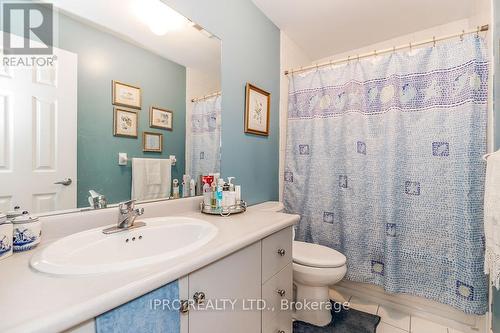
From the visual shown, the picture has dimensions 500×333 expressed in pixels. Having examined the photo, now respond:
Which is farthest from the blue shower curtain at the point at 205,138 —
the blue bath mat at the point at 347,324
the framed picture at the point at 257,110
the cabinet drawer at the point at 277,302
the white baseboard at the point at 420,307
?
the white baseboard at the point at 420,307

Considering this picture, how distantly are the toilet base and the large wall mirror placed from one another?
1.04m

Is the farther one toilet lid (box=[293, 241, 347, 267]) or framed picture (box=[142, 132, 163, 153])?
toilet lid (box=[293, 241, 347, 267])

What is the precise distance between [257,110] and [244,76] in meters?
0.26

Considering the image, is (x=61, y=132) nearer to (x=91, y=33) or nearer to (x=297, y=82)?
(x=91, y=33)

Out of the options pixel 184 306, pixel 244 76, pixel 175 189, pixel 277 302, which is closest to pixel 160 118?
pixel 175 189

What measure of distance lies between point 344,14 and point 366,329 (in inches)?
89.5

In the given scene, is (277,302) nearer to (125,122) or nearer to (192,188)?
(192,188)

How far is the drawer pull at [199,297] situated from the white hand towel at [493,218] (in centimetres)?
125

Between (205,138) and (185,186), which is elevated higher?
(205,138)

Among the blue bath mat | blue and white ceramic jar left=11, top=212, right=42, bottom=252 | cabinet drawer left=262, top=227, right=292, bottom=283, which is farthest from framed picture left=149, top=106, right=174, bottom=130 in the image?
the blue bath mat

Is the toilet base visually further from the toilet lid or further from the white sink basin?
the white sink basin

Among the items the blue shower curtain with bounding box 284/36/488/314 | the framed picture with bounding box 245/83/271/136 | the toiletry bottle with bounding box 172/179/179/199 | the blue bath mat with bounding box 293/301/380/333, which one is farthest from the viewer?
the framed picture with bounding box 245/83/271/136

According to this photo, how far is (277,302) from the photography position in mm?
1162

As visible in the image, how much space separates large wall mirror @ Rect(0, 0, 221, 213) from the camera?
776 mm
